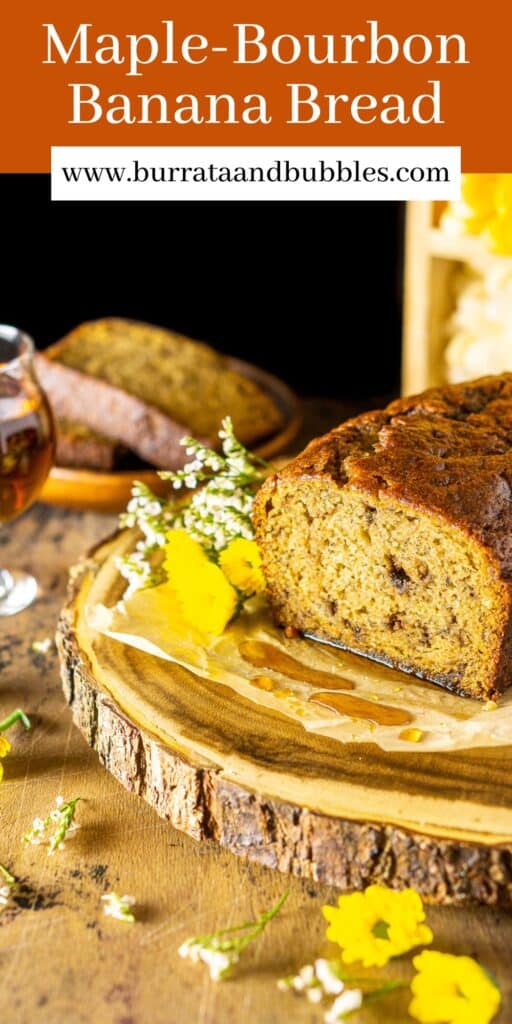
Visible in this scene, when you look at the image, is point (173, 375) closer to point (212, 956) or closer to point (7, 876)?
point (7, 876)

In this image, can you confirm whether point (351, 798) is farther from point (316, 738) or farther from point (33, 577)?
point (33, 577)

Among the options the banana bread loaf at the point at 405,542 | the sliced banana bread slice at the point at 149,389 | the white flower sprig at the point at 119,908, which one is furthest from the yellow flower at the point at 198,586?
the sliced banana bread slice at the point at 149,389

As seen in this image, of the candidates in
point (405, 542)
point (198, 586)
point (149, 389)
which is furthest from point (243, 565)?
point (149, 389)

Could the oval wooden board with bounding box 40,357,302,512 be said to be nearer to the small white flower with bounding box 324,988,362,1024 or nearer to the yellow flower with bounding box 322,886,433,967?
the yellow flower with bounding box 322,886,433,967

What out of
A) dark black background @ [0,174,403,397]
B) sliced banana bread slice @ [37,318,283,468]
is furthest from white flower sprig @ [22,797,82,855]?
dark black background @ [0,174,403,397]

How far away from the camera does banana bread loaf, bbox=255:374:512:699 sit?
2514mm

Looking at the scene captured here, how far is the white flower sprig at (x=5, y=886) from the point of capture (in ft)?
7.44

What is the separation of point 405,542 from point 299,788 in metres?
0.64

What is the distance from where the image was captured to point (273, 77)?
394 centimetres

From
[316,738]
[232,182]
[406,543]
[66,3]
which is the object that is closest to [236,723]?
[316,738]

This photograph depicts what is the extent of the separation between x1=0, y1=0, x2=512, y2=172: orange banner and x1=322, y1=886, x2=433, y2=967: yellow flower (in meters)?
2.71

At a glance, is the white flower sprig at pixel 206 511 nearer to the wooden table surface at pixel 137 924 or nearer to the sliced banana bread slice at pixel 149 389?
the wooden table surface at pixel 137 924

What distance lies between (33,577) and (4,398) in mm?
719

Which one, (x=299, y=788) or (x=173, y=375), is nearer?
(x=299, y=788)
